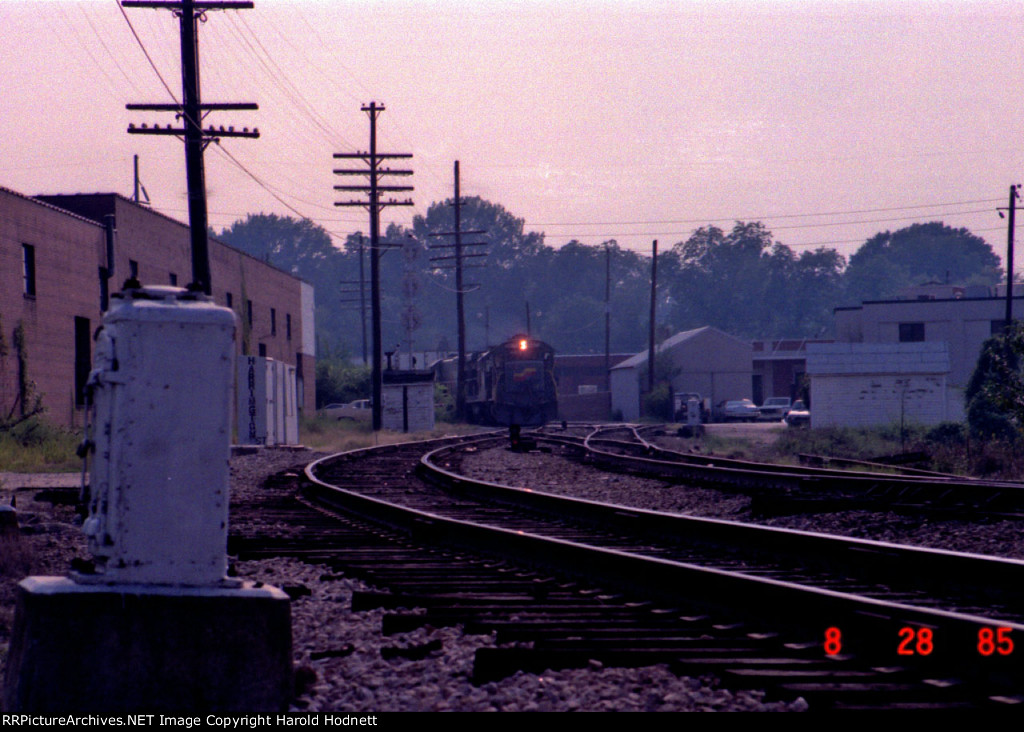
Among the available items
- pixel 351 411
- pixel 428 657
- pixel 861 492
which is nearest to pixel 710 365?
pixel 351 411

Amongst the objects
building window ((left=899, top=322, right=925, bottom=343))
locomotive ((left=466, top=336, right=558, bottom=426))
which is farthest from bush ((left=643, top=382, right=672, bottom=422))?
locomotive ((left=466, top=336, right=558, bottom=426))

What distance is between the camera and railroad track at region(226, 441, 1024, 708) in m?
4.43

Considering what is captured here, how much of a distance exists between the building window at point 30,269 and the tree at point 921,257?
144m

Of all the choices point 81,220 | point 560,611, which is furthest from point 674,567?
point 81,220

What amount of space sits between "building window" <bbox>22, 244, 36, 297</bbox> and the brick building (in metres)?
0.03

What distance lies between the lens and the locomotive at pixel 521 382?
49562 mm

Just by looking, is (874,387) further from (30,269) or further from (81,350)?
(30,269)

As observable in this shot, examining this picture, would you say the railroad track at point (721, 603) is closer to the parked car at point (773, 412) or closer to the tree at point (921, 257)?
the parked car at point (773, 412)

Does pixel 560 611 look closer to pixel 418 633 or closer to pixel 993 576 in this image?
pixel 418 633

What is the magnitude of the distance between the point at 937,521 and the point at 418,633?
6.42m

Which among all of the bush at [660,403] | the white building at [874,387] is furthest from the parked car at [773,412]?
the white building at [874,387]

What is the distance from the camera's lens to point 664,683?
14.7 ft

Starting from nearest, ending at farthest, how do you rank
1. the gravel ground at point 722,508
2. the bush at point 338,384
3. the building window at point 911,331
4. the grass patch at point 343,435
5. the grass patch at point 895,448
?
1. the gravel ground at point 722,508
2. the grass patch at point 895,448
3. the grass patch at point 343,435
4. the bush at point 338,384
5. the building window at point 911,331

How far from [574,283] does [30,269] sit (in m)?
125
